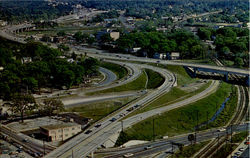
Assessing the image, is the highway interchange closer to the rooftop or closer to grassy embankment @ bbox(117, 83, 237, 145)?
grassy embankment @ bbox(117, 83, 237, 145)

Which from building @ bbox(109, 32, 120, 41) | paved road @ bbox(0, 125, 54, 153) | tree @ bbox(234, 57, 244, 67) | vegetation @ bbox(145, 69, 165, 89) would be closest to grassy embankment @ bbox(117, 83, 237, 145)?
paved road @ bbox(0, 125, 54, 153)

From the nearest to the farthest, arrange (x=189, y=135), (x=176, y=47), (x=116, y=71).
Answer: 1. (x=189, y=135)
2. (x=116, y=71)
3. (x=176, y=47)

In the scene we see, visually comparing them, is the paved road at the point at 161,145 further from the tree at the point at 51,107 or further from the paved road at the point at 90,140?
the tree at the point at 51,107

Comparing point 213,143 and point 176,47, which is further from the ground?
point 176,47

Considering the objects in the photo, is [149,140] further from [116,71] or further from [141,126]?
[116,71]

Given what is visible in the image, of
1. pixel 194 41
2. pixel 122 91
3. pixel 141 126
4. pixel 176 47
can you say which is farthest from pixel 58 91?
pixel 194 41

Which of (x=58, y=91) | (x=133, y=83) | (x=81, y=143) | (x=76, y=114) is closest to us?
(x=81, y=143)
